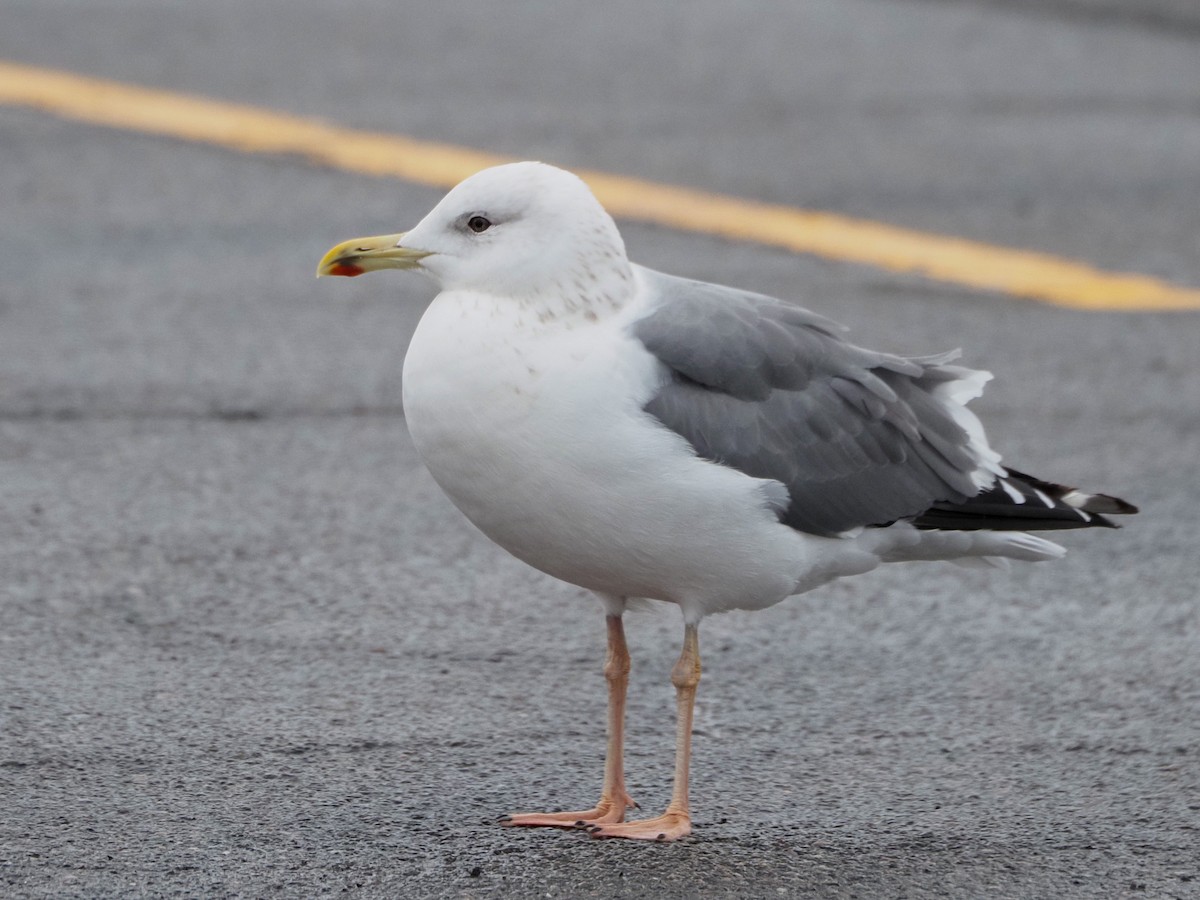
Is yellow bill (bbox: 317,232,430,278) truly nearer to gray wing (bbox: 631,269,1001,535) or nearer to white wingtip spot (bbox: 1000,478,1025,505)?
gray wing (bbox: 631,269,1001,535)

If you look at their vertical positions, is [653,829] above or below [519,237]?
below

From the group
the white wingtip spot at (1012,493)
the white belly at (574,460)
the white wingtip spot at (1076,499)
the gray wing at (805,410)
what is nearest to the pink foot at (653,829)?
the white belly at (574,460)

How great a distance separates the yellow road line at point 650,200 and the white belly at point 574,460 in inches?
162

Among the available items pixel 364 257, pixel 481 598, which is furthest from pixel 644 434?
pixel 481 598

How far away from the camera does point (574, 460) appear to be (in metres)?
3.17

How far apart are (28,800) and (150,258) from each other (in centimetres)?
414

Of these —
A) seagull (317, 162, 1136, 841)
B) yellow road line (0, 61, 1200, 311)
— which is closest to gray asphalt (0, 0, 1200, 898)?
yellow road line (0, 61, 1200, 311)

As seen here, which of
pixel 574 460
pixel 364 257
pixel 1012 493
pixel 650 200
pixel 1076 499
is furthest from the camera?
pixel 650 200

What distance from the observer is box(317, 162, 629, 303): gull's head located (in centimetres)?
332

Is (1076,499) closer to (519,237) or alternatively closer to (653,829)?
(653,829)

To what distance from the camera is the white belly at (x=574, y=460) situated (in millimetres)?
3174

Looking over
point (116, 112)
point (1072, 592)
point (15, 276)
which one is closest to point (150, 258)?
point (15, 276)

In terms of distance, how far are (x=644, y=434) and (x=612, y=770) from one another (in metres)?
0.71

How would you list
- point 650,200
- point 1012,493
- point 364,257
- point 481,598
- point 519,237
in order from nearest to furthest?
1. point 519,237
2. point 364,257
3. point 1012,493
4. point 481,598
5. point 650,200
